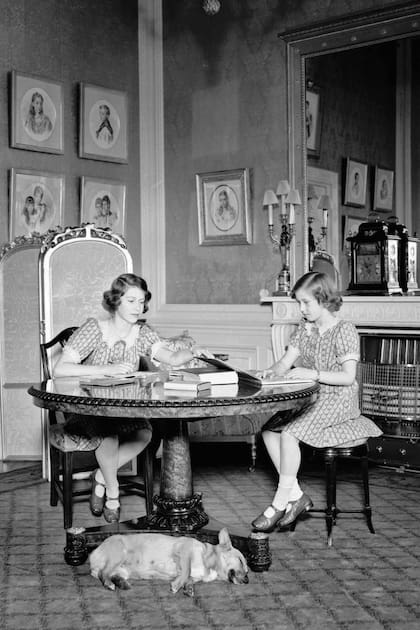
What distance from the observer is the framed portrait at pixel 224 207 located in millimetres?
6043

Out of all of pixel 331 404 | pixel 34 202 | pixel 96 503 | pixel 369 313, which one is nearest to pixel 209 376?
pixel 331 404

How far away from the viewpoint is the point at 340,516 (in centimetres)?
417

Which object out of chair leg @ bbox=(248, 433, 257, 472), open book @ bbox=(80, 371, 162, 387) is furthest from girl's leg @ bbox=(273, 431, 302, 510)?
chair leg @ bbox=(248, 433, 257, 472)

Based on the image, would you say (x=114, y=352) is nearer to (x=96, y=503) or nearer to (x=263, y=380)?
(x=96, y=503)

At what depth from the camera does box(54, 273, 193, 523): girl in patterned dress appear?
4.05 m

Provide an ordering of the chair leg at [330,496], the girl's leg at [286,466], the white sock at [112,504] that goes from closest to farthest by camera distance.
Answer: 1. the chair leg at [330,496]
2. the girl's leg at [286,466]
3. the white sock at [112,504]

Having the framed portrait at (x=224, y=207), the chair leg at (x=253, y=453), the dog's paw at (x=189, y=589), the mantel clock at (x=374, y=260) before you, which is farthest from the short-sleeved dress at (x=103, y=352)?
the framed portrait at (x=224, y=207)

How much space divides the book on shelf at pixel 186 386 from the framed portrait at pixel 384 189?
2.51m

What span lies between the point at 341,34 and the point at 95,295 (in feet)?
7.86

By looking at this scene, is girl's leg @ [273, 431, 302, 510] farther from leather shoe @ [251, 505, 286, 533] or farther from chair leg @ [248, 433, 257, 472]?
chair leg @ [248, 433, 257, 472]

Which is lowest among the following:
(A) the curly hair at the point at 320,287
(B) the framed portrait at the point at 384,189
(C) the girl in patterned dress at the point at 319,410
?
(C) the girl in patterned dress at the point at 319,410

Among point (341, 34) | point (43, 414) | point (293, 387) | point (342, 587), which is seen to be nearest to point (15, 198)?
point (43, 414)

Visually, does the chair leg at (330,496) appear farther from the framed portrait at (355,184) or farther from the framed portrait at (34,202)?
the framed portrait at (34,202)

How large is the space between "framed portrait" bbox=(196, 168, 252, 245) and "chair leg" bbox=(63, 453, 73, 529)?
261 centimetres
